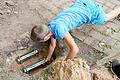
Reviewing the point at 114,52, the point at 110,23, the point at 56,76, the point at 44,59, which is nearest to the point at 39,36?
the point at 56,76

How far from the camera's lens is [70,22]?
4605mm

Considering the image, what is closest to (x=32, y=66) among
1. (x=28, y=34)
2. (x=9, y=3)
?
(x=28, y=34)

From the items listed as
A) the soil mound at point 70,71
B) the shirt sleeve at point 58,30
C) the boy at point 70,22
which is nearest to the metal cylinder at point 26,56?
the boy at point 70,22

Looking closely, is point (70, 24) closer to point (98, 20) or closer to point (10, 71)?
point (98, 20)

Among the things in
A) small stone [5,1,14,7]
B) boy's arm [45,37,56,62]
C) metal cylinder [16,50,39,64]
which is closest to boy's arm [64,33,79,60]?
boy's arm [45,37,56,62]

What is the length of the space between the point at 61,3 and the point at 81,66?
204cm

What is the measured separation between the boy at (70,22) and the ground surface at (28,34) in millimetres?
225

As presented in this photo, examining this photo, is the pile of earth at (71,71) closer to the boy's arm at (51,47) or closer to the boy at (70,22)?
the boy at (70,22)

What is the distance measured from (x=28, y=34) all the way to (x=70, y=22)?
801mm

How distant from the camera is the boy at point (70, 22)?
4117 mm

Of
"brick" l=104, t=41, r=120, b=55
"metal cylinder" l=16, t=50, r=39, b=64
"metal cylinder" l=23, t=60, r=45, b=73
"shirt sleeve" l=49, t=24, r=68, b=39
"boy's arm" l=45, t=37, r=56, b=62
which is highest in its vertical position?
"shirt sleeve" l=49, t=24, r=68, b=39

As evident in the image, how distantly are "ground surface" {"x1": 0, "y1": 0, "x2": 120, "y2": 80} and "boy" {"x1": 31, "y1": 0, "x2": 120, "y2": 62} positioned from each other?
0.23 meters

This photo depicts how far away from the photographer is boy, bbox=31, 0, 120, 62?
4117 millimetres

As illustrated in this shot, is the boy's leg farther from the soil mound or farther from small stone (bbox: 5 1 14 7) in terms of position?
small stone (bbox: 5 1 14 7)
